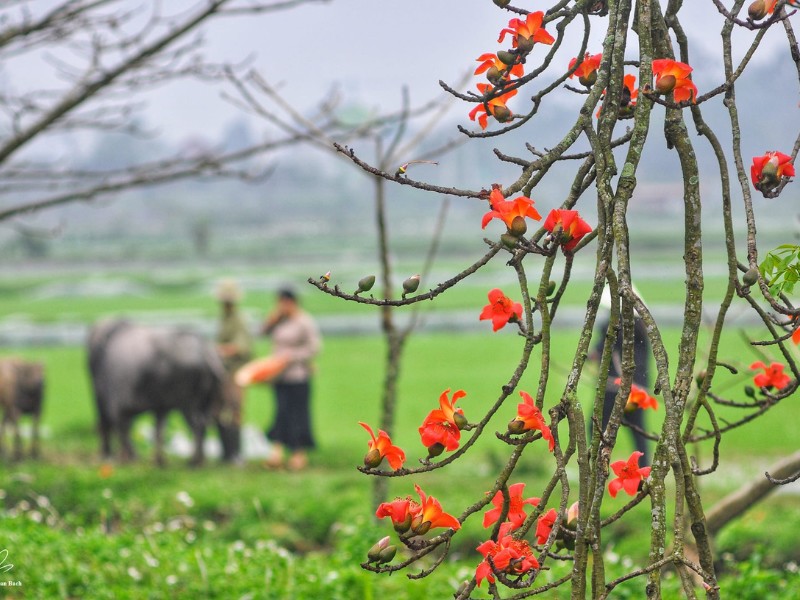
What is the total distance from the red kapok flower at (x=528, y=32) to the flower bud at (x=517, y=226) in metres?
0.37

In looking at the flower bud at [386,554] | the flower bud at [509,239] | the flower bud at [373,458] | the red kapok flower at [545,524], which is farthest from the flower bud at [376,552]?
the flower bud at [509,239]

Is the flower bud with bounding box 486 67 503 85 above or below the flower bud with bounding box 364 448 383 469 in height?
above

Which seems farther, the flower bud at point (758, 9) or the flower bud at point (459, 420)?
the flower bud at point (758, 9)

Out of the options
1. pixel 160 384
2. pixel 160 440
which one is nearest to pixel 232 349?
pixel 160 384

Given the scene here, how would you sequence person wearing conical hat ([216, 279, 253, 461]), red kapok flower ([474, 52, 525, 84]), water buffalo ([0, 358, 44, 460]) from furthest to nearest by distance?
person wearing conical hat ([216, 279, 253, 461]) < water buffalo ([0, 358, 44, 460]) < red kapok flower ([474, 52, 525, 84])

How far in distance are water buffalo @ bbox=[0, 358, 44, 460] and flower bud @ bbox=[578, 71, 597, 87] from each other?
7.07 meters

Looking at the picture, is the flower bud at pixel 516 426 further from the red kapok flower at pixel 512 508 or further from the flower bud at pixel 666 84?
A: the flower bud at pixel 666 84

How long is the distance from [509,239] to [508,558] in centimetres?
47

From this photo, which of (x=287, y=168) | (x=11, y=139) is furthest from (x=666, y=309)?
(x=287, y=168)

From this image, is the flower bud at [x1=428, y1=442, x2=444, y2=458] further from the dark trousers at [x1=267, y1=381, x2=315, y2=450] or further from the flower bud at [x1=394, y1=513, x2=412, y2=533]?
the dark trousers at [x1=267, y1=381, x2=315, y2=450]

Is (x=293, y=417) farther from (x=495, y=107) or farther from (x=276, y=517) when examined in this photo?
(x=495, y=107)

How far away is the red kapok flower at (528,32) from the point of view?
1.76m

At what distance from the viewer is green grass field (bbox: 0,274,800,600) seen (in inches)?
143

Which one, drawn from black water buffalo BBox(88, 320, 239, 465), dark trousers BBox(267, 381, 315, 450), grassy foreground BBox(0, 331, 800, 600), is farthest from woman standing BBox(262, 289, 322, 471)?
black water buffalo BBox(88, 320, 239, 465)
